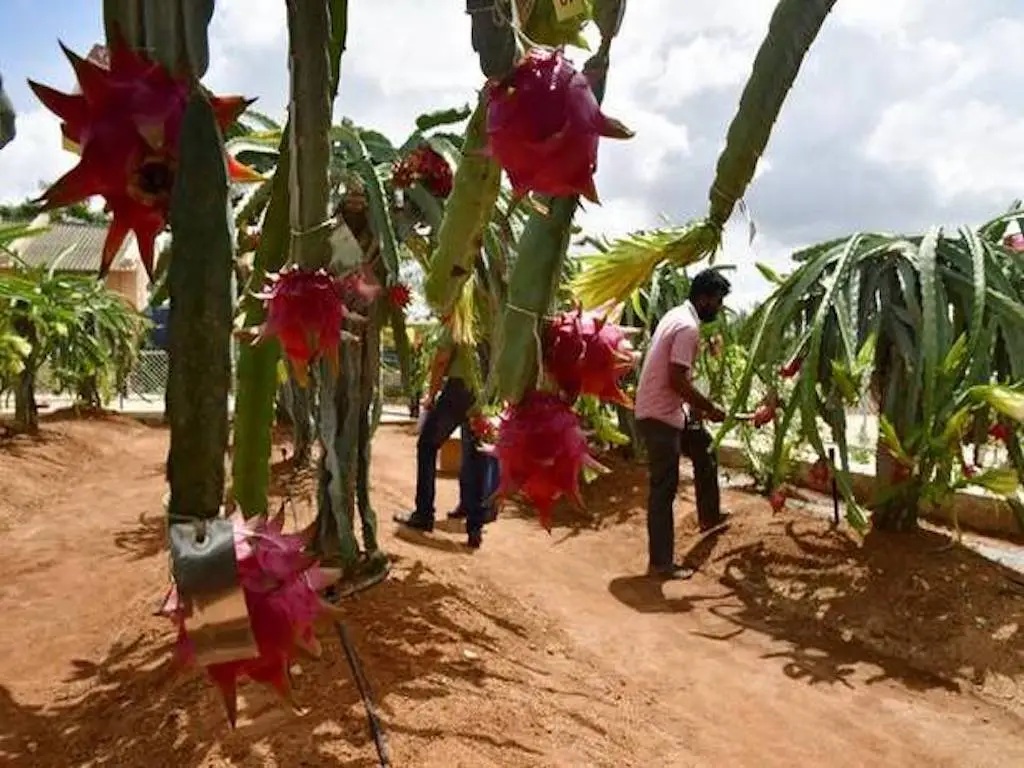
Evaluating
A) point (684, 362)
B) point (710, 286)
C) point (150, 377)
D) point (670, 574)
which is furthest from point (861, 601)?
point (150, 377)

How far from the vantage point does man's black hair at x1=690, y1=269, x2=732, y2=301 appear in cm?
395

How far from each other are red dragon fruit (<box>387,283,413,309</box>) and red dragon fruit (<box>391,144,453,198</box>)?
280mm

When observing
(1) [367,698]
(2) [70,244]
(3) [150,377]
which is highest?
(2) [70,244]

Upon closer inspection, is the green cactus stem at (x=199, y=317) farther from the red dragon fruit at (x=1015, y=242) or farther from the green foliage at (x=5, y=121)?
the red dragon fruit at (x=1015, y=242)

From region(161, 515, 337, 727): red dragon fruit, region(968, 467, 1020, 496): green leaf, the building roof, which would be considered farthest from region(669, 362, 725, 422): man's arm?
the building roof

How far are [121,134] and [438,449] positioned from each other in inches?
140

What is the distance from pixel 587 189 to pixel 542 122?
0.05 metres

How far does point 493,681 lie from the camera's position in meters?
2.26

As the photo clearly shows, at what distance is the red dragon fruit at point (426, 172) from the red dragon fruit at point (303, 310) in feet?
6.32

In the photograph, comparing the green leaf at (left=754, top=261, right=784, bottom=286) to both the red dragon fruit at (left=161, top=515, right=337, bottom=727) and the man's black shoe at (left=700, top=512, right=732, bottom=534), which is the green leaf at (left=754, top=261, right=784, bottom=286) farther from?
the red dragon fruit at (left=161, top=515, right=337, bottom=727)

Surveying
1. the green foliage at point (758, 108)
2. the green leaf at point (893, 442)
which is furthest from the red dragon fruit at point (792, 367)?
the green foliage at point (758, 108)

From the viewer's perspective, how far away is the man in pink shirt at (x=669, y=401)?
375 centimetres

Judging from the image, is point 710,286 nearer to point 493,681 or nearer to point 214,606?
point 493,681

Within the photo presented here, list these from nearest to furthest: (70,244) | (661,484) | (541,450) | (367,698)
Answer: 1. (541,450)
2. (367,698)
3. (661,484)
4. (70,244)
